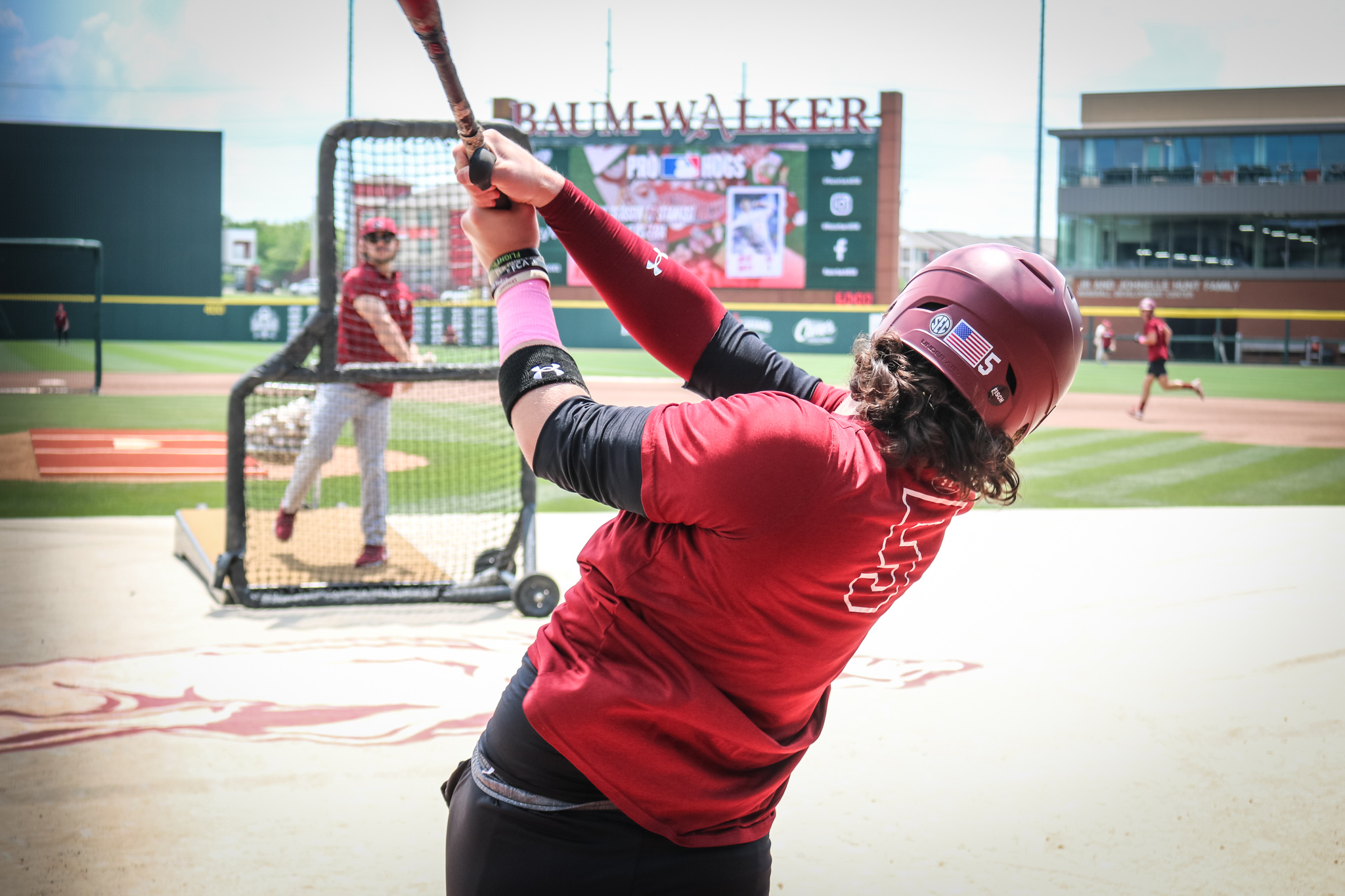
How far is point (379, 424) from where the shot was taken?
6.37 meters

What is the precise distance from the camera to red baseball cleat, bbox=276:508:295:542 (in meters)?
6.46

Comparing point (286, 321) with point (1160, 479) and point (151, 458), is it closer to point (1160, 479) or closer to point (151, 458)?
point (151, 458)

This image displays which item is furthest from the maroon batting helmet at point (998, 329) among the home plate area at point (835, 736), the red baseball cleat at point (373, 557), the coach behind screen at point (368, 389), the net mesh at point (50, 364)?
the net mesh at point (50, 364)

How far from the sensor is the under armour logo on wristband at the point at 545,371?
4.71 ft

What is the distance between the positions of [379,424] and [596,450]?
5302 mm

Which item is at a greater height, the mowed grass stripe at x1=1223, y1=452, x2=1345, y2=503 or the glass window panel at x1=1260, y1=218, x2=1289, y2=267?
the glass window panel at x1=1260, y1=218, x2=1289, y2=267

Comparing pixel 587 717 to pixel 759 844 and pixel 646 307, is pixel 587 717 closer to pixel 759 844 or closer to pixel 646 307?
pixel 759 844

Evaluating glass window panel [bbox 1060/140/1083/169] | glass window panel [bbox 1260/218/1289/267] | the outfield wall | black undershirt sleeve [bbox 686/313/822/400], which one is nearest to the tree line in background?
the outfield wall

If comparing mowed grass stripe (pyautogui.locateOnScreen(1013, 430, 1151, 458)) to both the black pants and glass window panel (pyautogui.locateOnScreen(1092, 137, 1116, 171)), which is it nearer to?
the black pants

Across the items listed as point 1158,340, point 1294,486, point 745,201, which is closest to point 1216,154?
point 745,201

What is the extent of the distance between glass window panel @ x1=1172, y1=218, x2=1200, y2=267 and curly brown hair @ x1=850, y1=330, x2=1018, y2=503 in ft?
171

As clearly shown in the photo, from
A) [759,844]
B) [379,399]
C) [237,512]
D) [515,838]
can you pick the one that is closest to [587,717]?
[515,838]

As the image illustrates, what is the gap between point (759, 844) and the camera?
64.6 inches

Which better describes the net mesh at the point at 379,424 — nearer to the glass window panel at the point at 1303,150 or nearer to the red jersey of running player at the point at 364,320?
the red jersey of running player at the point at 364,320
